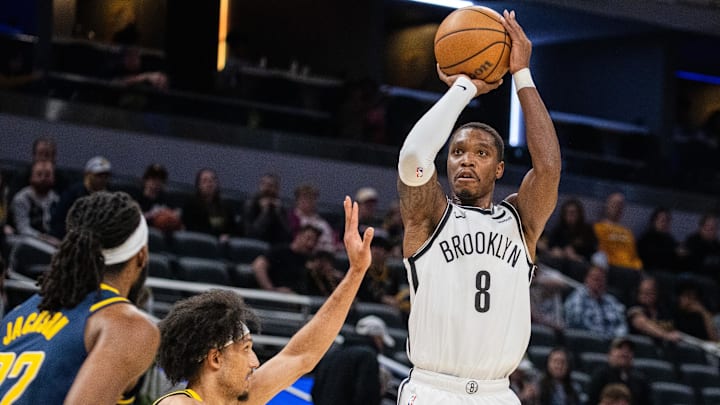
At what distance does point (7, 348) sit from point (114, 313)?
36 centimetres

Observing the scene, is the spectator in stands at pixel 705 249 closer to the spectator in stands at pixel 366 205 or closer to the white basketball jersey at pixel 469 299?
the spectator in stands at pixel 366 205

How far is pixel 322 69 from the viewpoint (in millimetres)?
15797

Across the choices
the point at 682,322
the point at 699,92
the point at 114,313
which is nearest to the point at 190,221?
the point at 682,322

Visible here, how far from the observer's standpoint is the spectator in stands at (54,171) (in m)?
9.46

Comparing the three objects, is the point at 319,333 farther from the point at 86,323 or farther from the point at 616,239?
the point at 616,239

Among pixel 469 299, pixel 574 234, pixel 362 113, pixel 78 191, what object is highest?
pixel 362 113

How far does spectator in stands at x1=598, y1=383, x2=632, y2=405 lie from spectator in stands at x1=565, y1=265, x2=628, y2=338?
1.88m

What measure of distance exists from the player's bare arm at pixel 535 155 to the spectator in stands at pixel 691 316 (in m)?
7.55

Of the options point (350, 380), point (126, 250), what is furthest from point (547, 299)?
point (126, 250)

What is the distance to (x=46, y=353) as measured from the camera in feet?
11.5

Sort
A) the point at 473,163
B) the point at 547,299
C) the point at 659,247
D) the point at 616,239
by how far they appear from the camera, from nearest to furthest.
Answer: the point at 473,163
the point at 547,299
the point at 616,239
the point at 659,247

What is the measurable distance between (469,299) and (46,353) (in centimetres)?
159

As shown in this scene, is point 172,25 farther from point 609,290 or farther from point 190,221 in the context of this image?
point 609,290

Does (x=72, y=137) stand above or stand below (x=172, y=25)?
below
